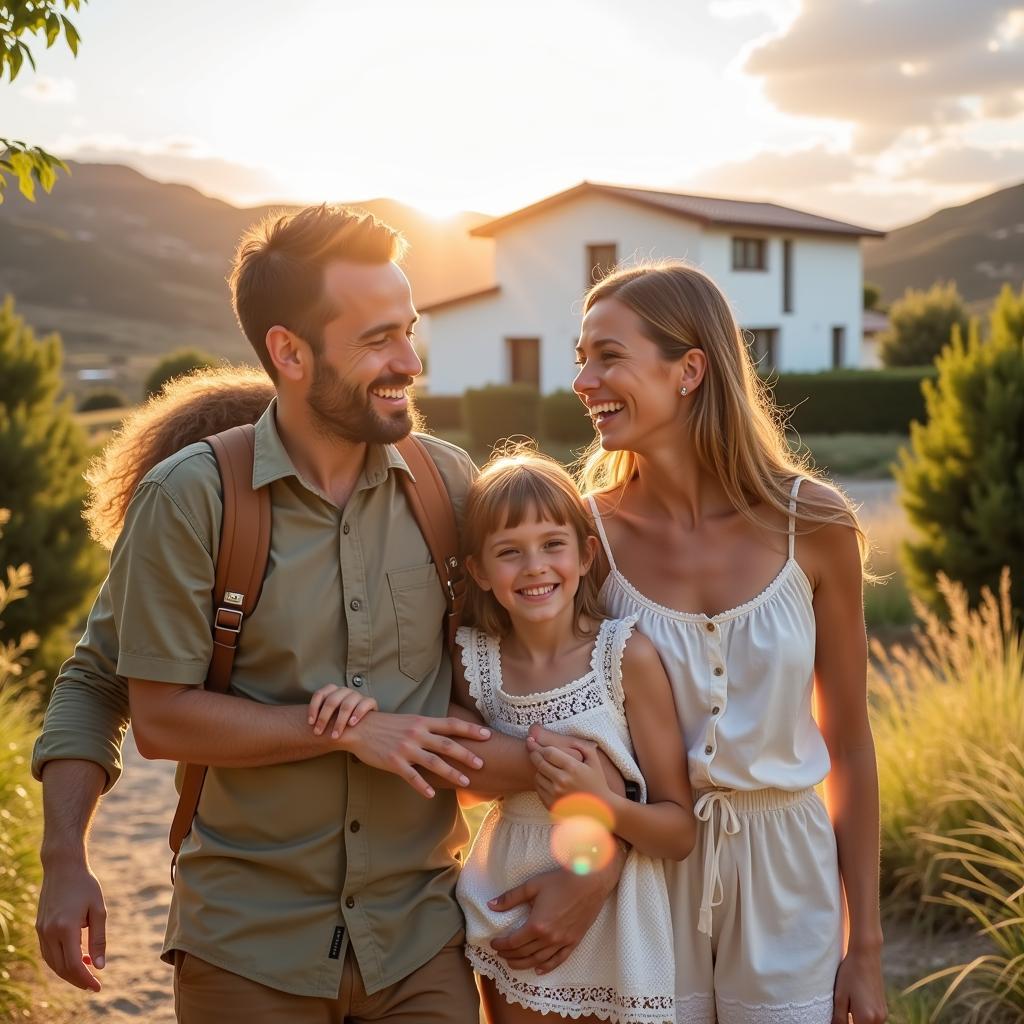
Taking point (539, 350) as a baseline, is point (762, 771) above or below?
below

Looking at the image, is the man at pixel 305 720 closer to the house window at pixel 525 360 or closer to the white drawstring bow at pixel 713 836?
the white drawstring bow at pixel 713 836

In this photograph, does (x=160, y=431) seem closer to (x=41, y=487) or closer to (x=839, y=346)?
(x=41, y=487)

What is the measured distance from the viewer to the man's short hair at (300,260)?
295 cm

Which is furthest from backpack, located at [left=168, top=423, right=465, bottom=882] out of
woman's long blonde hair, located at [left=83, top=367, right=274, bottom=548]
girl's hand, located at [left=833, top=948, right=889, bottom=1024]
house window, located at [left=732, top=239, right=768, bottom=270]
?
house window, located at [left=732, top=239, right=768, bottom=270]

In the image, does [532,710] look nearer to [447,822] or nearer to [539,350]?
[447,822]

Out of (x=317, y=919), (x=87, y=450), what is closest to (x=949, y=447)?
(x=87, y=450)

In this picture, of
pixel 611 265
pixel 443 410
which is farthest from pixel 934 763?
pixel 611 265

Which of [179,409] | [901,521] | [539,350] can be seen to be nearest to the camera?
[179,409]

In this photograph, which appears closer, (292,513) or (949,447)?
(292,513)

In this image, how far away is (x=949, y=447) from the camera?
1105 cm

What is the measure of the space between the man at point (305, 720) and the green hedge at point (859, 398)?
30.8 m

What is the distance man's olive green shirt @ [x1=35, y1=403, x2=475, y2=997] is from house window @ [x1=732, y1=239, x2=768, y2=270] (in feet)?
118

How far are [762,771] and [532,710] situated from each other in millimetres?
569

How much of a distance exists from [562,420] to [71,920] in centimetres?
2889
